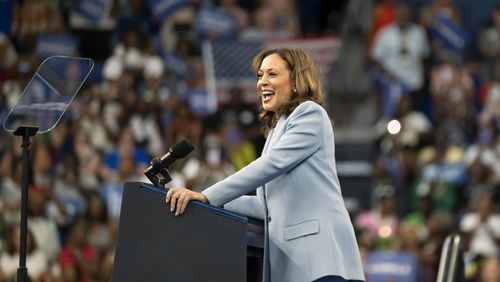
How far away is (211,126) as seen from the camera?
508 inches

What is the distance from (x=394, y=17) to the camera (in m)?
14.9

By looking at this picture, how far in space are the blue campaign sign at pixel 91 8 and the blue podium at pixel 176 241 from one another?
944 cm

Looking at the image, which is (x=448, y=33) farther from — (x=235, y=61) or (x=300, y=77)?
(x=300, y=77)

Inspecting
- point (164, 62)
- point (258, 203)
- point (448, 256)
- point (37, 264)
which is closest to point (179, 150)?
point (258, 203)

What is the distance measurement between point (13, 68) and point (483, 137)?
4468 millimetres

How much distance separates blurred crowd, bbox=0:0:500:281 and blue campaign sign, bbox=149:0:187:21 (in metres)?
0.19

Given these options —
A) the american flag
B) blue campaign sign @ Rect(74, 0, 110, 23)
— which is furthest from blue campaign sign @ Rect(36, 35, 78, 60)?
the american flag

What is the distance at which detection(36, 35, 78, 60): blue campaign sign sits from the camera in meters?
13.0

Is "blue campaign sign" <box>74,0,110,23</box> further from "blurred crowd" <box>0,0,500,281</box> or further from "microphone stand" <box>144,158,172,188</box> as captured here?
"microphone stand" <box>144,158,172,188</box>

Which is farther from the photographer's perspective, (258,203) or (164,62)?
(164,62)

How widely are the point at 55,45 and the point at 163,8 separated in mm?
1799

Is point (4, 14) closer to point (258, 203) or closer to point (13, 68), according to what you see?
point (13, 68)

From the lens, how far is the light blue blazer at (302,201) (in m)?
5.02

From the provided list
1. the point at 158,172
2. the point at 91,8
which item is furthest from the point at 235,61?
the point at 158,172
